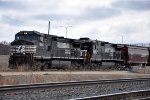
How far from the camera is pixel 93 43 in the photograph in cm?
3825

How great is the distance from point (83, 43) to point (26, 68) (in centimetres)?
1005

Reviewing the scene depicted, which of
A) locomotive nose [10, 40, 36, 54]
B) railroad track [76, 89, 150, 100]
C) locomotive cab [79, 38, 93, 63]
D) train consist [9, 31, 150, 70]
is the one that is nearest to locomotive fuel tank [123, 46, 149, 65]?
train consist [9, 31, 150, 70]

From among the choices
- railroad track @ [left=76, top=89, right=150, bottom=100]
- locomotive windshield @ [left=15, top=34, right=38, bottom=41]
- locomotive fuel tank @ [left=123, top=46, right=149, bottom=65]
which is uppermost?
locomotive windshield @ [left=15, top=34, right=38, bottom=41]

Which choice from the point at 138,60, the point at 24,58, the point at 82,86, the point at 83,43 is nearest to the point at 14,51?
the point at 24,58

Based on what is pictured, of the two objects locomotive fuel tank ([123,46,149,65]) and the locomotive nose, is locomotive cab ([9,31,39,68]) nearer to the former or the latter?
the locomotive nose

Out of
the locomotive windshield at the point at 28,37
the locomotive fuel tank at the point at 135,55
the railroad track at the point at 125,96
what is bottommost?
the railroad track at the point at 125,96

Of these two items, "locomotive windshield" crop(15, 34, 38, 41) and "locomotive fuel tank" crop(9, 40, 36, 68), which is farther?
"locomotive windshield" crop(15, 34, 38, 41)

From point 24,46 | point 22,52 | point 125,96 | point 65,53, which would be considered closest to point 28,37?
point 24,46

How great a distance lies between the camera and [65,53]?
34281 mm

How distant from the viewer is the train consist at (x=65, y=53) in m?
30.2

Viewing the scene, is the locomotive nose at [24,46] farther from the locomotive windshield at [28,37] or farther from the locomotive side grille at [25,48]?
the locomotive windshield at [28,37]

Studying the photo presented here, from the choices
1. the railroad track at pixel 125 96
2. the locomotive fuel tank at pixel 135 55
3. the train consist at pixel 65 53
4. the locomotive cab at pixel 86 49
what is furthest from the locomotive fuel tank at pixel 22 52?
the locomotive fuel tank at pixel 135 55

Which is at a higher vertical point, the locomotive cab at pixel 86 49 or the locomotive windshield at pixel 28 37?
the locomotive windshield at pixel 28 37

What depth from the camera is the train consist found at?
1190 inches
